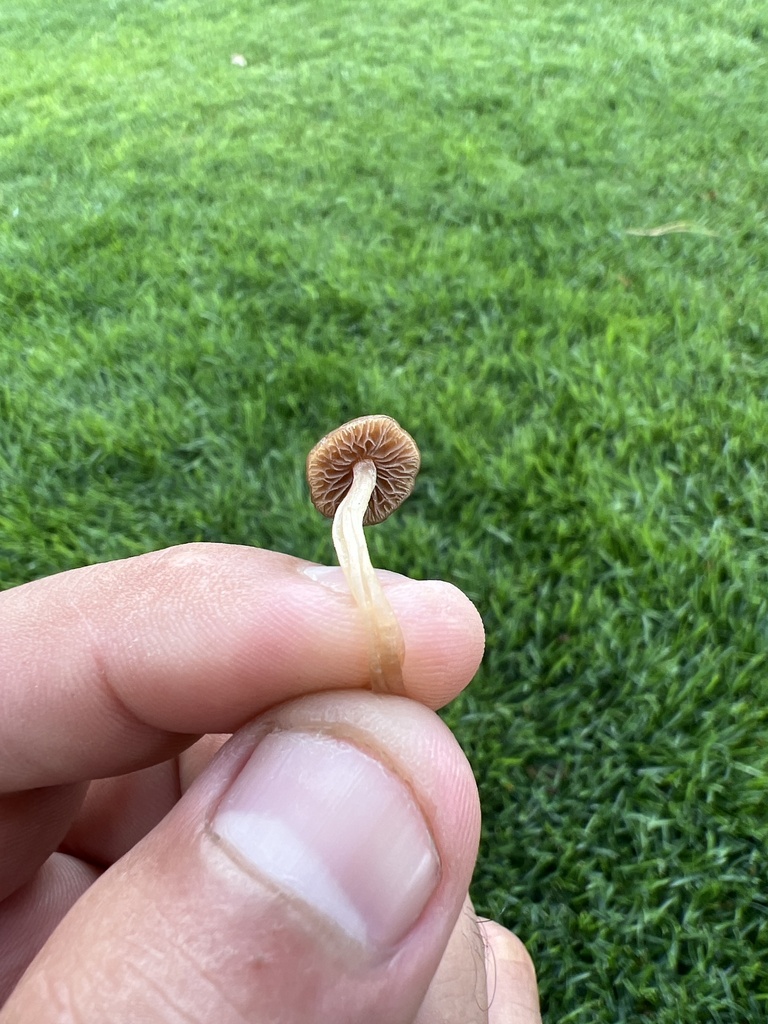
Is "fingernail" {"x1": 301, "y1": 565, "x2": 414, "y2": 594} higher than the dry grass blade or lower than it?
higher

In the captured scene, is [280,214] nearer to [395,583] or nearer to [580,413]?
[580,413]

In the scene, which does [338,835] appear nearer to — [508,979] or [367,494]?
[367,494]

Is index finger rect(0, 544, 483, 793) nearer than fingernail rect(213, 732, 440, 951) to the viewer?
No

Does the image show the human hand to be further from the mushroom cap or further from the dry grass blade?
the dry grass blade

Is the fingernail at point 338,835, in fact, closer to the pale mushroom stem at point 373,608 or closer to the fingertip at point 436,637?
the pale mushroom stem at point 373,608

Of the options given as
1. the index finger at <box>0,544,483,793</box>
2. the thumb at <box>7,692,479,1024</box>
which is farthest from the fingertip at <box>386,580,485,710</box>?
the thumb at <box>7,692,479,1024</box>

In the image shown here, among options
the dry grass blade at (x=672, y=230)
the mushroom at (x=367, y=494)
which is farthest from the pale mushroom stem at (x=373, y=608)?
the dry grass blade at (x=672, y=230)

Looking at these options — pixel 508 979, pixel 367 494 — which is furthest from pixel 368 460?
pixel 508 979
